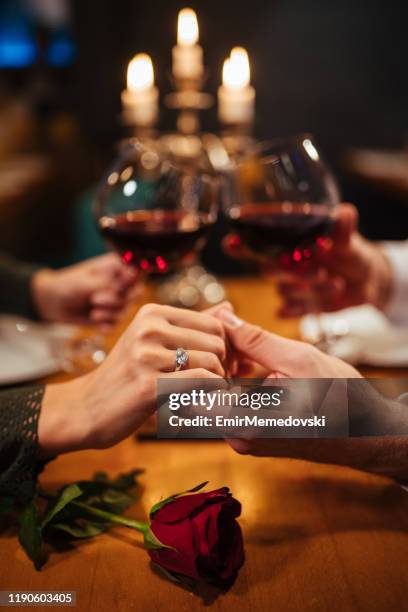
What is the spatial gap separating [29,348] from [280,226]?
1.48ft

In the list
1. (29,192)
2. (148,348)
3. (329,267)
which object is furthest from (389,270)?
(29,192)

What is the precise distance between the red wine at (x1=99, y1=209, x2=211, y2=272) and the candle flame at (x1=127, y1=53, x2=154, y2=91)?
2.52ft

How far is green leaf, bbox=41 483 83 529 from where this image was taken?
594 millimetres

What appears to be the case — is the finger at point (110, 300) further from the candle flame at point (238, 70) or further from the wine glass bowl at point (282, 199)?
the candle flame at point (238, 70)

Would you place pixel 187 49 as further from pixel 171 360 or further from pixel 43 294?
pixel 171 360

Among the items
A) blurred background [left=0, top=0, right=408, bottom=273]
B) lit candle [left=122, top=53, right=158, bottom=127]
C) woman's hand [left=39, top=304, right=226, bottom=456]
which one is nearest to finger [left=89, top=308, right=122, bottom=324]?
woman's hand [left=39, top=304, right=226, bottom=456]

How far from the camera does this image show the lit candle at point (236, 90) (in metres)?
1.63

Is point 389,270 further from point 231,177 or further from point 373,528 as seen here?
point 373,528

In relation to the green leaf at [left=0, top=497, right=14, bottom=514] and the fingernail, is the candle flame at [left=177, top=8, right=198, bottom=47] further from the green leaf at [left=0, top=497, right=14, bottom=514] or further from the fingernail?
the green leaf at [left=0, top=497, right=14, bottom=514]

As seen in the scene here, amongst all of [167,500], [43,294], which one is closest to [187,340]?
[167,500]

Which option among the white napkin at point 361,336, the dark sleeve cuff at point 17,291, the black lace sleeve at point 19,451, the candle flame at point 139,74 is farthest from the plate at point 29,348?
the candle flame at point 139,74

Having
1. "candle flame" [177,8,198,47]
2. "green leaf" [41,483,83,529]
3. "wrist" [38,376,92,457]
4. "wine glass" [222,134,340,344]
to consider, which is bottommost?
"green leaf" [41,483,83,529]

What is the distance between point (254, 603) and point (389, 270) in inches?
35.3

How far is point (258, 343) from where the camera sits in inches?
23.8
